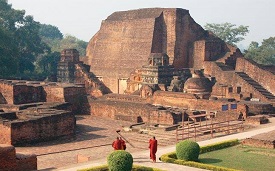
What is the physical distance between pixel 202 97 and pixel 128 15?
1600cm

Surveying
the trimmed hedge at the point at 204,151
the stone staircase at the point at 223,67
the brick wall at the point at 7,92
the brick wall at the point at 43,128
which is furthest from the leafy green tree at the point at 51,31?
the trimmed hedge at the point at 204,151

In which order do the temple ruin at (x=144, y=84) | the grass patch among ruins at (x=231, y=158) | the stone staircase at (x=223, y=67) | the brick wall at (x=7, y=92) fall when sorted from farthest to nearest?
the stone staircase at (x=223, y=67) < the brick wall at (x=7, y=92) < the temple ruin at (x=144, y=84) < the grass patch among ruins at (x=231, y=158)

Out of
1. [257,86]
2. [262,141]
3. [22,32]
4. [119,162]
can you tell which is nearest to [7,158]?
[119,162]

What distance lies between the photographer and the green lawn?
12.7 m

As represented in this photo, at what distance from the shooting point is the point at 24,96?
27.9 metres

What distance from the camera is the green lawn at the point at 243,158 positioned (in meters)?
12.7

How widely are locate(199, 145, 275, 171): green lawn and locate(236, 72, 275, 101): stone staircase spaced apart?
481 inches

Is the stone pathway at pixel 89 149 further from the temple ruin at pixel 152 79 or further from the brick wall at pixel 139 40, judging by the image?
the brick wall at pixel 139 40

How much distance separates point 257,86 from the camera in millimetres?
28703

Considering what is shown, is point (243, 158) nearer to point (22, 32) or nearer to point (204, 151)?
point (204, 151)

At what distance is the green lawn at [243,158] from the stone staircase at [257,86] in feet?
40.1

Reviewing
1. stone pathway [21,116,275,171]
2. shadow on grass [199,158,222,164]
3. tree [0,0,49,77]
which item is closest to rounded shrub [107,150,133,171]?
stone pathway [21,116,275,171]

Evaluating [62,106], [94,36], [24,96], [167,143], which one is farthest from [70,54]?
[167,143]

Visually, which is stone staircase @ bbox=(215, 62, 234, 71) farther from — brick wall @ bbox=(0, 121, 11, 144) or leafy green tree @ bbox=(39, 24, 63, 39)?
leafy green tree @ bbox=(39, 24, 63, 39)
